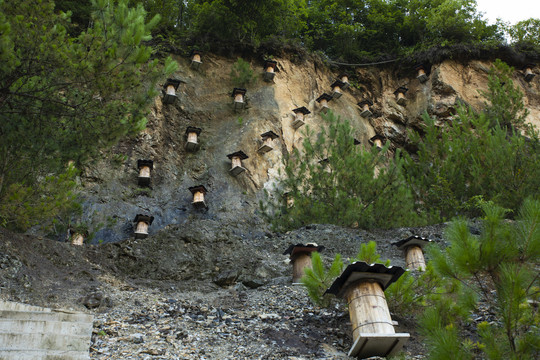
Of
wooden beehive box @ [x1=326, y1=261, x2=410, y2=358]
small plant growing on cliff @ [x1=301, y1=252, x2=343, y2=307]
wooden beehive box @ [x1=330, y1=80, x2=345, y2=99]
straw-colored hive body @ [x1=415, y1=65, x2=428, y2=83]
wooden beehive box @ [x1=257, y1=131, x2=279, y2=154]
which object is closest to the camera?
wooden beehive box @ [x1=326, y1=261, x2=410, y2=358]

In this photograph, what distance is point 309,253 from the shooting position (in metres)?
7.66

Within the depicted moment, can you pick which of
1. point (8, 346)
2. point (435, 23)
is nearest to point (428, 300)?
point (8, 346)

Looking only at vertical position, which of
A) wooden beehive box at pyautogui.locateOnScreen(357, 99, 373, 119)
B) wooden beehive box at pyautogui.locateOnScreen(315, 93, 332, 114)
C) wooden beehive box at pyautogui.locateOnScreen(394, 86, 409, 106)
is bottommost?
wooden beehive box at pyautogui.locateOnScreen(315, 93, 332, 114)

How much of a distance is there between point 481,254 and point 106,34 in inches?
235

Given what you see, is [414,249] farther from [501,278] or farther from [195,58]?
[195,58]

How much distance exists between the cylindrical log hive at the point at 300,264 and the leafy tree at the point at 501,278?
3953mm

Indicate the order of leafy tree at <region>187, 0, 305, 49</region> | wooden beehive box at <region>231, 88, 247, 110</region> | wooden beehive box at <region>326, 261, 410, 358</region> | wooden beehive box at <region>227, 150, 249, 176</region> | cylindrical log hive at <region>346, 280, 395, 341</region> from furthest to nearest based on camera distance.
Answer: leafy tree at <region>187, 0, 305, 49</region>
wooden beehive box at <region>231, 88, 247, 110</region>
wooden beehive box at <region>227, 150, 249, 176</region>
cylindrical log hive at <region>346, 280, 395, 341</region>
wooden beehive box at <region>326, 261, 410, 358</region>

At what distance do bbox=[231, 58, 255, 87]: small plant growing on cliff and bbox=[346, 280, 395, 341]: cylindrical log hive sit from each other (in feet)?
45.3

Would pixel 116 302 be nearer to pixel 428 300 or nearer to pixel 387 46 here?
pixel 428 300

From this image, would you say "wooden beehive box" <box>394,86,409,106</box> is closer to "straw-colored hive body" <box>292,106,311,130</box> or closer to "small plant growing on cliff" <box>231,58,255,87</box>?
"straw-colored hive body" <box>292,106,311,130</box>

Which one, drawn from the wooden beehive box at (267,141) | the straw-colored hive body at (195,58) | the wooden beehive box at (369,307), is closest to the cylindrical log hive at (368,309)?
the wooden beehive box at (369,307)

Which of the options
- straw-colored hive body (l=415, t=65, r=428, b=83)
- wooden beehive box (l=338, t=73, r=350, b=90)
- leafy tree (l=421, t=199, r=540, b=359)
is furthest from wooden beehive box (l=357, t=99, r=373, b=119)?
leafy tree (l=421, t=199, r=540, b=359)

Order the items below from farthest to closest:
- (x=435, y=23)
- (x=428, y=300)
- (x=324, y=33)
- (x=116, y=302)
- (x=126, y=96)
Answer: (x=324, y=33) → (x=435, y=23) → (x=126, y=96) → (x=116, y=302) → (x=428, y=300)

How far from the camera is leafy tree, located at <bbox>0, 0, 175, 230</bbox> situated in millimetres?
6680
